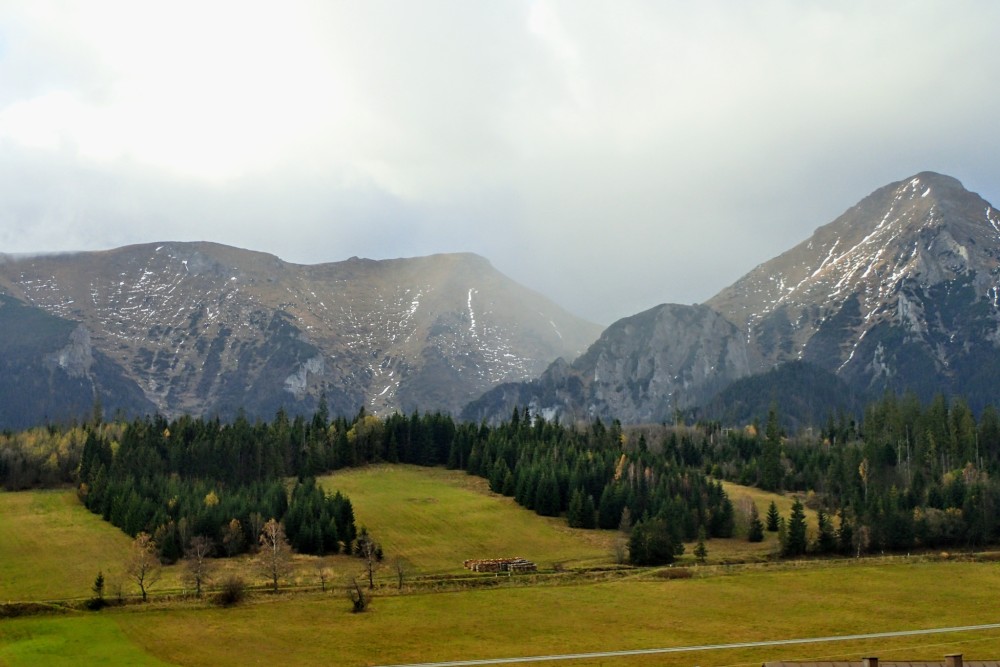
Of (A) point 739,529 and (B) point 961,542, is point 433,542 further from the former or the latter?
(B) point 961,542

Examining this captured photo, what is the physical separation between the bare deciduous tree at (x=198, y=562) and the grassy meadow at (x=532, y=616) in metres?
8.49

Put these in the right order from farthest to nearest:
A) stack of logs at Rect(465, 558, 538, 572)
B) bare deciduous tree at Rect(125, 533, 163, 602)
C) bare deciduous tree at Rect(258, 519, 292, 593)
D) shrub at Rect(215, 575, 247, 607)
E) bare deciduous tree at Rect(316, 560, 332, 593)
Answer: stack of logs at Rect(465, 558, 538, 572), bare deciduous tree at Rect(258, 519, 292, 593), bare deciduous tree at Rect(316, 560, 332, 593), bare deciduous tree at Rect(125, 533, 163, 602), shrub at Rect(215, 575, 247, 607)

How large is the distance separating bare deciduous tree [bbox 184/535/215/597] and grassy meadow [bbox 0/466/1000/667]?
8.49m

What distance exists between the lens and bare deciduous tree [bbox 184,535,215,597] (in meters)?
125

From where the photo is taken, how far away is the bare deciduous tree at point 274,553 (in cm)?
13100

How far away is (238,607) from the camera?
115000mm

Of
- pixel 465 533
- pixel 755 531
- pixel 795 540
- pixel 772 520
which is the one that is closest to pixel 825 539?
pixel 795 540

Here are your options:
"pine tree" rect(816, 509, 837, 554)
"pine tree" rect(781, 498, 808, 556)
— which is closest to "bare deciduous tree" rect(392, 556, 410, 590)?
"pine tree" rect(781, 498, 808, 556)

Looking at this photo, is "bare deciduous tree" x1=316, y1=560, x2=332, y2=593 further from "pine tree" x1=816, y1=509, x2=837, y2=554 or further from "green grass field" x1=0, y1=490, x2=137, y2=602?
"pine tree" x1=816, y1=509, x2=837, y2=554

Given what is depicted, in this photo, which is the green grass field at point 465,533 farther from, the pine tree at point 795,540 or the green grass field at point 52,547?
the green grass field at point 52,547

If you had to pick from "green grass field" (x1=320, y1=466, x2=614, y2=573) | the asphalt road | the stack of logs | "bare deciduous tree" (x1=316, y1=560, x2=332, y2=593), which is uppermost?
"green grass field" (x1=320, y1=466, x2=614, y2=573)

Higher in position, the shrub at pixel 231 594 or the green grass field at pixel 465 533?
the green grass field at pixel 465 533

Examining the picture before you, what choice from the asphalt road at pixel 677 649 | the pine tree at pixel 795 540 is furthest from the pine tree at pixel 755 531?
the asphalt road at pixel 677 649

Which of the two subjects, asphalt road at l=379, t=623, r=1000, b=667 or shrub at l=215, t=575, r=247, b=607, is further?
shrub at l=215, t=575, r=247, b=607
